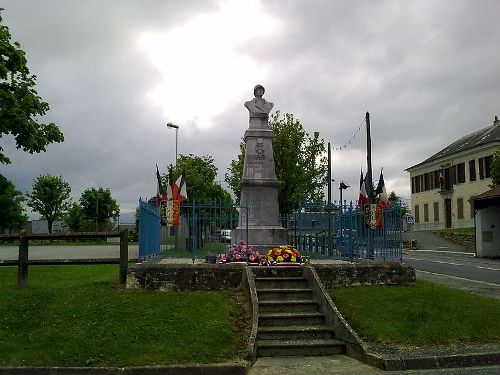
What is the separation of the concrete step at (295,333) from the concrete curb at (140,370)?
1.70 m

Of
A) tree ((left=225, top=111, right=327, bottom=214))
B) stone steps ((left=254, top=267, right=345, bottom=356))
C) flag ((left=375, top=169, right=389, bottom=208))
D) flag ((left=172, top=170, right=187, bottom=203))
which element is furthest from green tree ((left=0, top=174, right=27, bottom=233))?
stone steps ((left=254, top=267, right=345, bottom=356))

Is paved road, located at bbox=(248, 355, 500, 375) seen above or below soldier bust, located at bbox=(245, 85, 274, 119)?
below

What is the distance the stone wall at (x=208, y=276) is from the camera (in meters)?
10.9

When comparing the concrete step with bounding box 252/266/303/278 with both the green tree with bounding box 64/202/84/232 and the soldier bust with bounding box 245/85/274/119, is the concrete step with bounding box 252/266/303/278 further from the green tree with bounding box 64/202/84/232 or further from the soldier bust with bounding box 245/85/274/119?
the green tree with bounding box 64/202/84/232

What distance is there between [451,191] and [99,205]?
4254 centimetres

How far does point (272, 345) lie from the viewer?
29.5 feet

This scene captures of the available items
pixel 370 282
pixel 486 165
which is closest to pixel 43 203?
pixel 486 165

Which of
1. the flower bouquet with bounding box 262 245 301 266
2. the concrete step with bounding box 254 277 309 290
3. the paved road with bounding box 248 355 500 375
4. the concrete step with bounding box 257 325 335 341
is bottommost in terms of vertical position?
Result: the paved road with bounding box 248 355 500 375

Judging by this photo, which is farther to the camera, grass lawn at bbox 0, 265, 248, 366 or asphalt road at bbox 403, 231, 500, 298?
asphalt road at bbox 403, 231, 500, 298

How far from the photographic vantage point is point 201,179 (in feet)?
164

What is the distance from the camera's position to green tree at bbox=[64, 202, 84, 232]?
65062mm

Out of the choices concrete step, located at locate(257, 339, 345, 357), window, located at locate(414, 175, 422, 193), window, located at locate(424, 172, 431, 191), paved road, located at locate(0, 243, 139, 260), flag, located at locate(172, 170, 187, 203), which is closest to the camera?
concrete step, located at locate(257, 339, 345, 357)

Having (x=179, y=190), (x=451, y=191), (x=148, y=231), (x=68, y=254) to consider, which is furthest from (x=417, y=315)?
(x=451, y=191)

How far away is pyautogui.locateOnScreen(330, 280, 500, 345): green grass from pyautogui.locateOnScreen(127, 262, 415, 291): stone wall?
30 centimetres
